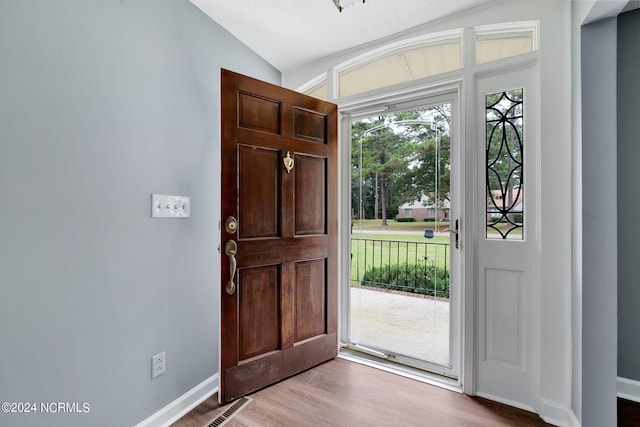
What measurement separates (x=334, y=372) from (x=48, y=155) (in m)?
2.12

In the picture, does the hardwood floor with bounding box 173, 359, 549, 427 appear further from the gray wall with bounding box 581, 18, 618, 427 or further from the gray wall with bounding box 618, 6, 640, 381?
the gray wall with bounding box 618, 6, 640, 381

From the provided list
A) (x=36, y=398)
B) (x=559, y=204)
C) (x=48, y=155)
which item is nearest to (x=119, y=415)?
(x=36, y=398)

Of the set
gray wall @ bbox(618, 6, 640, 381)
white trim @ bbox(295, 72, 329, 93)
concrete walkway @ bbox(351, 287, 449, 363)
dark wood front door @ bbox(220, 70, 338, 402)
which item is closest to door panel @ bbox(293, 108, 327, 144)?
dark wood front door @ bbox(220, 70, 338, 402)

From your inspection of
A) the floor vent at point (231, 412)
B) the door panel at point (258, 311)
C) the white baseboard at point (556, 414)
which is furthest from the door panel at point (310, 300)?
the white baseboard at point (556, 414)

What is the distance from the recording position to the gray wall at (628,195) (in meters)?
1.88

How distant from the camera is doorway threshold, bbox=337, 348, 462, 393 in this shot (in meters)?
2.00

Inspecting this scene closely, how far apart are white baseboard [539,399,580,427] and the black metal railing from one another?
0.78m

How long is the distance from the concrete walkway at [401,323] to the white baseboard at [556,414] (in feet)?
1.97

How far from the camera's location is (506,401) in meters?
1.80

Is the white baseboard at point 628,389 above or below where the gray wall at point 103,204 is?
below

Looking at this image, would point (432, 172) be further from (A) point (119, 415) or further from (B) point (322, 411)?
(A) point (119, 415)

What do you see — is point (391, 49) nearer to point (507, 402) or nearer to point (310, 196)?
point (310, 196)

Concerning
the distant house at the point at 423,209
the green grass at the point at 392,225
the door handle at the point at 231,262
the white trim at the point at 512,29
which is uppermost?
the white trim at the point at 512,29

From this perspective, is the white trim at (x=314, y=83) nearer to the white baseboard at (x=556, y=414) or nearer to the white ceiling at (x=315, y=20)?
the white ceiling at (x=315, y=20)
